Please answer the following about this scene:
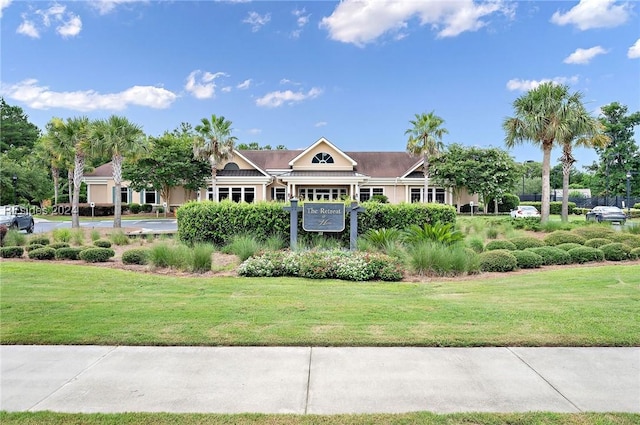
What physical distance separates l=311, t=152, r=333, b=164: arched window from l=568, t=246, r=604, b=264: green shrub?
30349 mm

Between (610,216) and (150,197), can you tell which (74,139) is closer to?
(150,197)

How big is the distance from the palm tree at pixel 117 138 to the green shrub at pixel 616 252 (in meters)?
24.8

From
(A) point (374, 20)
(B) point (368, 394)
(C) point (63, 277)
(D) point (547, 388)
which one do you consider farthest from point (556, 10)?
(C) point (63, 277)

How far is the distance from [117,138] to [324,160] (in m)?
20.1

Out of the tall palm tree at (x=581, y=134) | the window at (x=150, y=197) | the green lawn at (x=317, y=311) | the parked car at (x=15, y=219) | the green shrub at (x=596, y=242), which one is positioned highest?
the tall palm tree at (x=581, y=134)

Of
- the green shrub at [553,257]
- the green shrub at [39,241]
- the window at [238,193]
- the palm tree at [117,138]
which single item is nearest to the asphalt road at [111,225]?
the palm tree at [117,138]

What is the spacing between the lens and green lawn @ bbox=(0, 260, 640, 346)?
16.2 ft

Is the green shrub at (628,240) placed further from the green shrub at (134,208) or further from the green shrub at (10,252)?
the green shrub at (134,208)

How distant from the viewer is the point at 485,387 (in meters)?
3.70

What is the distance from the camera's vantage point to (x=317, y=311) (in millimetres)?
5988

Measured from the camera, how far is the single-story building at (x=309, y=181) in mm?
38656

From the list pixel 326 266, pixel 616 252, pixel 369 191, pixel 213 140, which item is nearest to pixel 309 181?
pixel 369 191

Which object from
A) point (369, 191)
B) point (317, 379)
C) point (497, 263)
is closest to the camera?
point (317, 379)

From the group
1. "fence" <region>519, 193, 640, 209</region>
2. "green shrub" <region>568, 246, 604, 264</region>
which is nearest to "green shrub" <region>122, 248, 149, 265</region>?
"green shrub" <region>568, 246, 604, 264</region>
